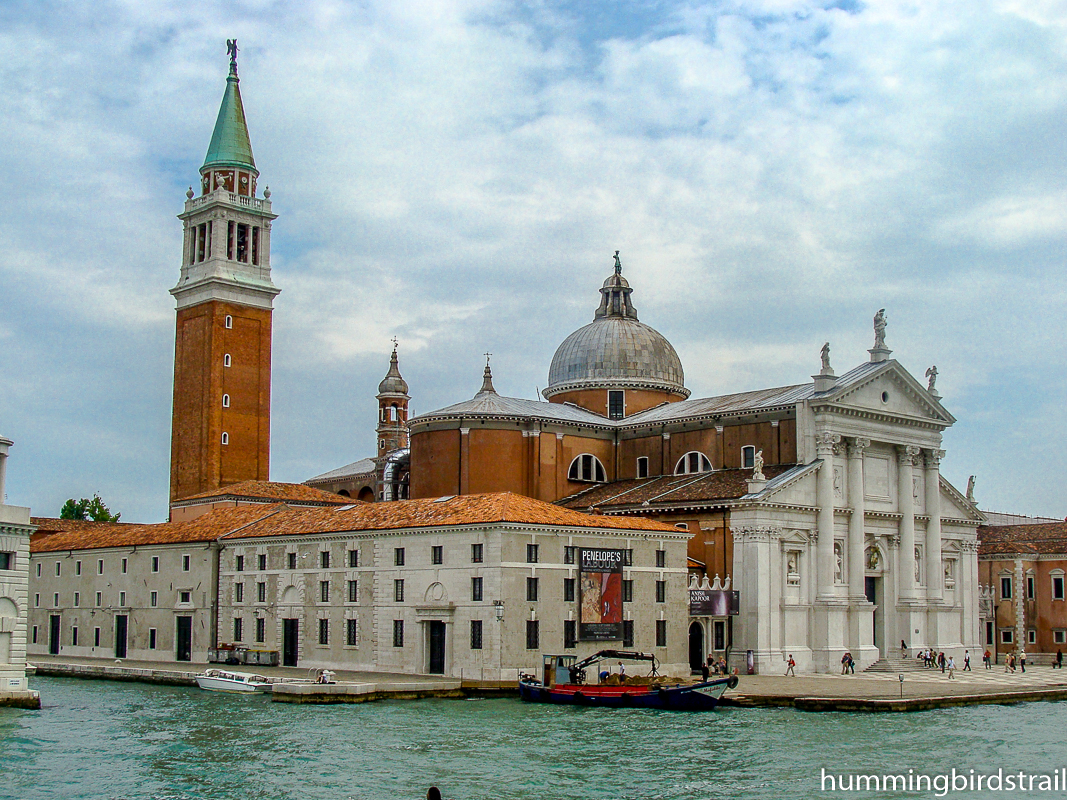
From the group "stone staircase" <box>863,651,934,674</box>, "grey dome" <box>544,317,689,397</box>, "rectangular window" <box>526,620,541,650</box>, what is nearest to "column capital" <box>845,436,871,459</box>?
"stone staircase" <box>863,651,934,674</box>

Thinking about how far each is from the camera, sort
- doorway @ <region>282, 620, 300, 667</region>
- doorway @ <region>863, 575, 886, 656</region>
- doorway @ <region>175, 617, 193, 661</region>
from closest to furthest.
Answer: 1. doorway @ <region>282, 620, 300, 667</region>
2. doorway @ <region>175, 617, 193, 661</region>
3. doorway @ <region>863, 575, 886, 656</region>

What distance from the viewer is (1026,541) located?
207ft

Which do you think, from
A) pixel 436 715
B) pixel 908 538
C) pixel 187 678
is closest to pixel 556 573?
pixel 436 715

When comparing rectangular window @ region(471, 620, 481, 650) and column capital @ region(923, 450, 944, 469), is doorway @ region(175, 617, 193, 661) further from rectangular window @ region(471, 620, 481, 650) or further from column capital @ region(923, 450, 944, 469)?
column capital @ region(923, 450, 944, 469)

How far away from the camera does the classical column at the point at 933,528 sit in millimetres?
54062

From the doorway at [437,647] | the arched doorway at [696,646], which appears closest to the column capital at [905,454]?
the arched doorway at [696,646]

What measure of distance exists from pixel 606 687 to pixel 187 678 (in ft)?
43.5

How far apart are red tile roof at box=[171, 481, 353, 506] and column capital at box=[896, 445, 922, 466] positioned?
24055 millimetres

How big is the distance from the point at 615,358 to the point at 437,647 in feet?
74.2

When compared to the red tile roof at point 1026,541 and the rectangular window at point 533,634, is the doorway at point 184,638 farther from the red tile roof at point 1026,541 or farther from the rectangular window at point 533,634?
the red tile roof at point 1026,541

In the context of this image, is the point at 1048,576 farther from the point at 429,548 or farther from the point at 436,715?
the point at 436,715

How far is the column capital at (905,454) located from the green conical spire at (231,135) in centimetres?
3660

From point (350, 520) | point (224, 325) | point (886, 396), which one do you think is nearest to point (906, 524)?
point (886, 396)

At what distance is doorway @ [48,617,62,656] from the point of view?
56.3 metres
